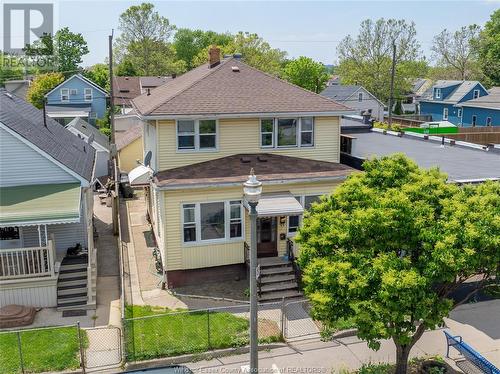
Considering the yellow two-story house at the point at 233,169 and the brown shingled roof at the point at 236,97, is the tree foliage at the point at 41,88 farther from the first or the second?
the yellow two-story house at the point at 233,169

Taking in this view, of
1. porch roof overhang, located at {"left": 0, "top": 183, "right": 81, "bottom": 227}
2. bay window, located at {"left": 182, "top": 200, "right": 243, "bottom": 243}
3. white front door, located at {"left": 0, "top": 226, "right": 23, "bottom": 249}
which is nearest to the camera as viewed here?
porch roof overhang, located at {"left": 0, "top": 183, "right": 81, "bottom": 227}

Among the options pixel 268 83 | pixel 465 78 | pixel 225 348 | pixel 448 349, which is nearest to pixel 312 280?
pixel 225 348

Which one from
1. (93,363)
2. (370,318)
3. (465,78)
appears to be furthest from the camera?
(465,78)

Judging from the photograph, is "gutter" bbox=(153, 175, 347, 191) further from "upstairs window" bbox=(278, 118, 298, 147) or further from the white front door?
the white front door

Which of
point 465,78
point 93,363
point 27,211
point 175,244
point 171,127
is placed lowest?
Result: point 93,363

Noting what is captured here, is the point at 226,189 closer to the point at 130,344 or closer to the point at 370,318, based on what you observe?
the point at 130,344

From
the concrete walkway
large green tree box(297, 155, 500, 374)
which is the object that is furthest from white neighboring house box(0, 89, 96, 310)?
large green tree box(297, 155, 500, 374)

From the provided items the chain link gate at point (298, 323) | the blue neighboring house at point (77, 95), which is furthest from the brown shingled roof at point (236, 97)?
the blue neighboring house at point (77, 95)
